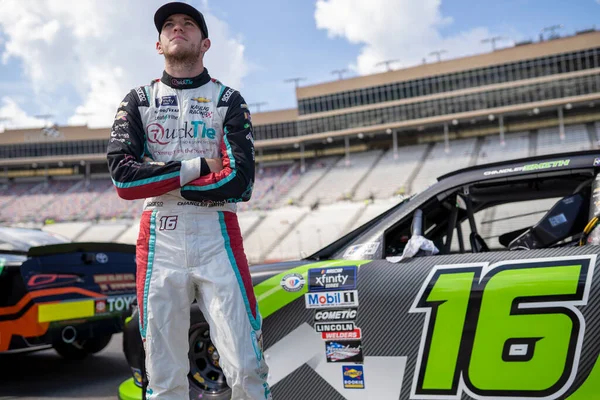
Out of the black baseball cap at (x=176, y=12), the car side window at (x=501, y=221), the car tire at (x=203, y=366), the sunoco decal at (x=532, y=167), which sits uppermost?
the black baseball cap at (x=176, y=12)

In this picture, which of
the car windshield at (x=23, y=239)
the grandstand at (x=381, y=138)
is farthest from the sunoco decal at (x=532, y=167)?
the grandstand at (x=381, y=138)

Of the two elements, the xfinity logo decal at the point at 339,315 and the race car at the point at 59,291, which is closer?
the xfinity logo decal at the point at 339,315

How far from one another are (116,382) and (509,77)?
42.3 m

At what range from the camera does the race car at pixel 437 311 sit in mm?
2242

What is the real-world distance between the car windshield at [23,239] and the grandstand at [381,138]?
2447 cm

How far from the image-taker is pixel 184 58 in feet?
7.23

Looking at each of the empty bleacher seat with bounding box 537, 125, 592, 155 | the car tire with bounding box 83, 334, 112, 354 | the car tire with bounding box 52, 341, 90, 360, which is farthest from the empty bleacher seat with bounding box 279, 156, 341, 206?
the car tire with bounding box 52, 341, 90, 360

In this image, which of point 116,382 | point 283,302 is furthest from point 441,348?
point 116,382

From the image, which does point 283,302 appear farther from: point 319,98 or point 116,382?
point 319,98

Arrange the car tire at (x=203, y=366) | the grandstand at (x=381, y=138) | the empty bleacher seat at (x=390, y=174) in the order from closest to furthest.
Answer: the car tire at (x=203, y=366) < the empty bleacher seat at (x=390, y=174) < the grandstand at (x=381, y=138)

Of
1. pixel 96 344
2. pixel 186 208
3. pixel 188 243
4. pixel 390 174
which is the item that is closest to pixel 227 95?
pixel 186 208

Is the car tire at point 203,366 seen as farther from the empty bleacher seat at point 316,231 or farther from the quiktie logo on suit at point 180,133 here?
the empty bleacher seat at point 316,231

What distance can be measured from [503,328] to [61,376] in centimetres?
410

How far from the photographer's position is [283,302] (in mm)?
2734
